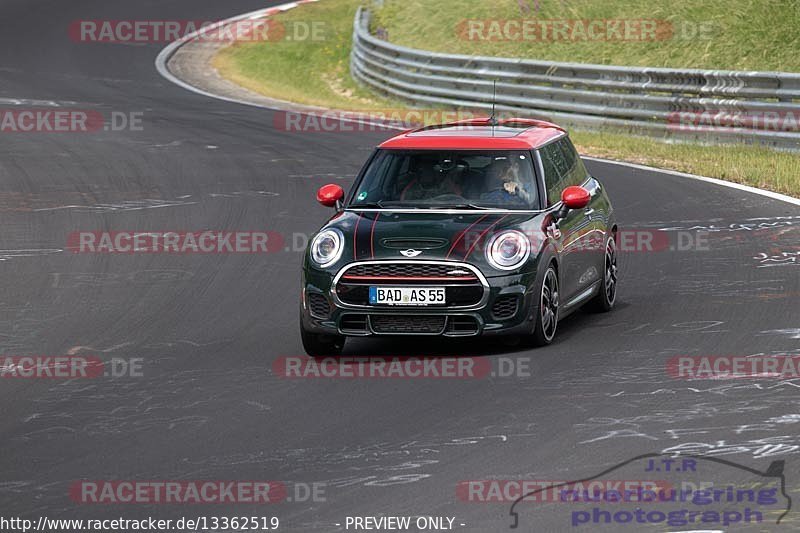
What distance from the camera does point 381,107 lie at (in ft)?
96.7

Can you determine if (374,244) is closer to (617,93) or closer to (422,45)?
(617,93)

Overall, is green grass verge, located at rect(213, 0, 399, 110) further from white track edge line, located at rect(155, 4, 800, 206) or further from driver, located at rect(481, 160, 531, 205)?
driver, located at rect(481, 160, 531, 205)

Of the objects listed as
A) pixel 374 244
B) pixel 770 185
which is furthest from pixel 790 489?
pixel 770 185

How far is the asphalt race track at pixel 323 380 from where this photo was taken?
305 inches

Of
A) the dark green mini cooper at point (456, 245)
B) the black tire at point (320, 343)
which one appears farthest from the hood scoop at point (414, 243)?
the black tire at point (320, 343)

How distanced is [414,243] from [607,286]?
2369 millimetres

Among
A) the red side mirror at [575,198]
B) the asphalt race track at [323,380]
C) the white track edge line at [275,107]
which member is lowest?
the asphalt race track at [323,380]

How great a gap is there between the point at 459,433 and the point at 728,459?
1.49 m

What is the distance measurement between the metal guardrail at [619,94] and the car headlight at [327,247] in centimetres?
1110

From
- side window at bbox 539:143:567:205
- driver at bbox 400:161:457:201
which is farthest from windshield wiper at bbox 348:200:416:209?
side window at bbox 539:143:567:205

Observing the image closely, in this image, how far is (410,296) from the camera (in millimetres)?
10359

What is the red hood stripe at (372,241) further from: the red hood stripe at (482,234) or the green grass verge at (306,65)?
the green grass verge at (306,65)

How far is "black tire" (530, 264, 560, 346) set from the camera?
10570mm

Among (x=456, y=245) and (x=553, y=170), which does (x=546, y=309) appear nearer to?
(x=456, y=245)
